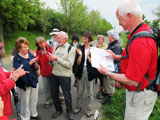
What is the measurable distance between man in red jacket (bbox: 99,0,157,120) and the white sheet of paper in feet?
0.56

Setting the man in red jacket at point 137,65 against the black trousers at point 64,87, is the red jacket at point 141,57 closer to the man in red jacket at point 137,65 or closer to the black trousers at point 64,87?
the man in red jacket at point 137,65

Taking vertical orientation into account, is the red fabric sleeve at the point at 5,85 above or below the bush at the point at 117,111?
above

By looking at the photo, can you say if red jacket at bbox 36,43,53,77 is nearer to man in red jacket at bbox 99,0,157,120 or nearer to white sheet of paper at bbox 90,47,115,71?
white sheet of paper at bbox 90,47,115,71

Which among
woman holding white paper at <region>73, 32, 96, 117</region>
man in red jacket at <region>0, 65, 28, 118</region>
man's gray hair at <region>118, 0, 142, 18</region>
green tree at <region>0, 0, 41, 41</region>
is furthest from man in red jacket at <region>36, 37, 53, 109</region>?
green tree at <region>0, 0, 41, 41</region>

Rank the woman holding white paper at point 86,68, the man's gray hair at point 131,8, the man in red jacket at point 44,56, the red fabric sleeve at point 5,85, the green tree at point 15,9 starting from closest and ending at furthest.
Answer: the man's gray hair at point 131,8 < the red fabric sleeve at point 5,85 < the woman holding white paper at point 86,68 < the man in red jacket at point 44,56 < the green tree at point 15,9

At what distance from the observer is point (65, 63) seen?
110 inches

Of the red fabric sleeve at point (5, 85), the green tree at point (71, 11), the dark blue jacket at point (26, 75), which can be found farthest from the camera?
the green tree at point (71, 11)

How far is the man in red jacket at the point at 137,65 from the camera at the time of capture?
4.03 feet

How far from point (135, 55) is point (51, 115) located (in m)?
2.80

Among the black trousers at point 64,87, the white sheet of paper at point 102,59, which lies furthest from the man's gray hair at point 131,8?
the black trousers at point 64,87

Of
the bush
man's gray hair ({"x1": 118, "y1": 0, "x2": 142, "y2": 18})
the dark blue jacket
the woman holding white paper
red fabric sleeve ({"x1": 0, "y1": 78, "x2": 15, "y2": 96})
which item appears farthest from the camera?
the woman holding white paper

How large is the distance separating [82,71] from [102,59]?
4.59 feet

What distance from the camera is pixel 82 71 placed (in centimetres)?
316

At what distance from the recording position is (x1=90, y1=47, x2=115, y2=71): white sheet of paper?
173 centimetres
